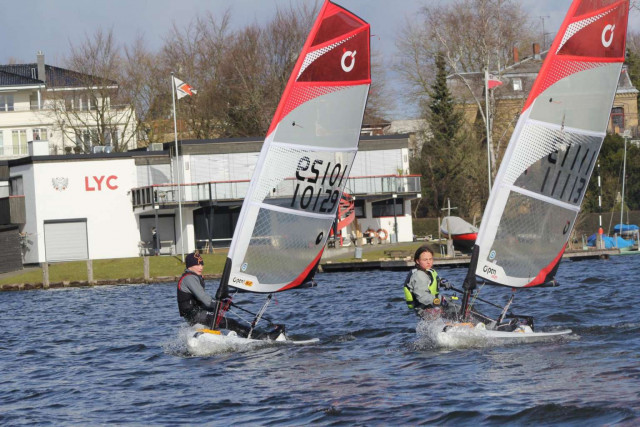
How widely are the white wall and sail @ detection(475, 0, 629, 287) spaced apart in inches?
1396

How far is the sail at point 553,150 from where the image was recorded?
13.3 metres

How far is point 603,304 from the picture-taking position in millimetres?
19672

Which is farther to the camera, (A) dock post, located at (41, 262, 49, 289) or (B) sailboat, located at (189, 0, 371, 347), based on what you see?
(A) dock post, located at (41, 262, 49, 289)

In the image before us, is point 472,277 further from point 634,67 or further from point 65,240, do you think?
point 634,67

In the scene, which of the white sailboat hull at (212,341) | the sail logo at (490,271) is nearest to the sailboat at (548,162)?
the sail logo at (490,271)

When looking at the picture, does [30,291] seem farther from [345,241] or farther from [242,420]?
[242,420]

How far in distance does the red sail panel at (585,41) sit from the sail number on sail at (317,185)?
9.86 ft

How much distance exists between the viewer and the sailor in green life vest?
13586 mm

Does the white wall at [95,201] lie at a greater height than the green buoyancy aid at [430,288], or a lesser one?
greater

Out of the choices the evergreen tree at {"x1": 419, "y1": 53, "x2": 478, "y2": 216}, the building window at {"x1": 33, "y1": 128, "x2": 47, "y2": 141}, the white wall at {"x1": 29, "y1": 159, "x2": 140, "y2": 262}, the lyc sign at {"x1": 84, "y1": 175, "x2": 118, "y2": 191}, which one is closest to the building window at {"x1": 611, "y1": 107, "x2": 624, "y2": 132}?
the evergreen tree at {"x1": 419, "y1": 53, "x2": 478, "y2": 216}

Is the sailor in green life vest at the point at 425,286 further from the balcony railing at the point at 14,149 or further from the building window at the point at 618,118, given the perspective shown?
the balcony railing at the point at 14,149

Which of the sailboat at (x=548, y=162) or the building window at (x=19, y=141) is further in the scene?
the building window at (x=19, y=141)

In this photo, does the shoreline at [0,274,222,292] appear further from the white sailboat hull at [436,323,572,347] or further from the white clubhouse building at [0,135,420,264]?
the white sailboat hull at [436,323,572,347]

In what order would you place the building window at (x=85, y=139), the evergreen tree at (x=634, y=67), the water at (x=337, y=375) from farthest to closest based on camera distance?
the evergreen tree at (x=634, y=67) < the building window at (x=85, y=139) < the water at (x=337, y=375)
